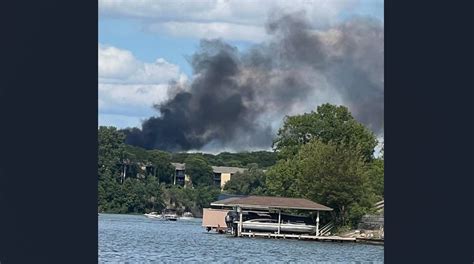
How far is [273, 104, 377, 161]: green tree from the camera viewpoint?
58.4 metres

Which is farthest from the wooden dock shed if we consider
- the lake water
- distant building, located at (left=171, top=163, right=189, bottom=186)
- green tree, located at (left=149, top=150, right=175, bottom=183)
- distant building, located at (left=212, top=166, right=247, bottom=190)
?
green tree, located at (left=149, top=150, right=175, bottom=183)

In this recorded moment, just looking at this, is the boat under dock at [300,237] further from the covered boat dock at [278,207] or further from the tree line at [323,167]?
the tree line at [323,167]

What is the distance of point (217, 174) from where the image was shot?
83688 millimetres

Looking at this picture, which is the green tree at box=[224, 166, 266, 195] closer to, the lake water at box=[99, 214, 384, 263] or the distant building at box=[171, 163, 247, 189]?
the distant building at box=[171, 163, 247, 189]

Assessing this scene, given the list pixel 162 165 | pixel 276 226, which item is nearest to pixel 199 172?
pixel 162 165

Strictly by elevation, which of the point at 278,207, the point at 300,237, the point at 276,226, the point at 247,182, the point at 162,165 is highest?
the point at 162,165

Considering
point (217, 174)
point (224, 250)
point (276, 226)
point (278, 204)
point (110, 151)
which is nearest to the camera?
point (224, 250)

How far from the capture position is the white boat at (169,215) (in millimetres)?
83363

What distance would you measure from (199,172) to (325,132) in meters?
27.0

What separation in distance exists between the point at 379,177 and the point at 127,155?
3612 cm

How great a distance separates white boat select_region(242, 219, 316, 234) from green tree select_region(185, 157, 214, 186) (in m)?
32.4

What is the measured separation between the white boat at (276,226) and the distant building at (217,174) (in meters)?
29.4

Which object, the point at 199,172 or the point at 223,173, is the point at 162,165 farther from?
the point at 223,173
